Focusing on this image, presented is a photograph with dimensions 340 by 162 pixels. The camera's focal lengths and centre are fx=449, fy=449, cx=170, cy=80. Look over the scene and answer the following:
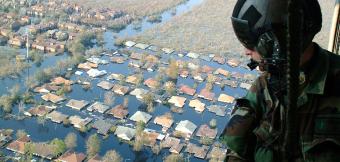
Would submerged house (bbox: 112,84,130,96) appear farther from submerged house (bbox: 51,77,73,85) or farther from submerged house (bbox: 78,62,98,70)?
submerged house (bbox: 78,62,98,70)

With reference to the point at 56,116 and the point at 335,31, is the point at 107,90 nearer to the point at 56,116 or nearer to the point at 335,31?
the point at 56,116

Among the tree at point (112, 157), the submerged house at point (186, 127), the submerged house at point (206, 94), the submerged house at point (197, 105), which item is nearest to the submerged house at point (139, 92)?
the submerged house at point (197, 105)

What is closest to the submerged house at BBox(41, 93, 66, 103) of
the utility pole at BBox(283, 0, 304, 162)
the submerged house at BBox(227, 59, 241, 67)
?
the submerged house at BBox(227, 59, 241, 67)

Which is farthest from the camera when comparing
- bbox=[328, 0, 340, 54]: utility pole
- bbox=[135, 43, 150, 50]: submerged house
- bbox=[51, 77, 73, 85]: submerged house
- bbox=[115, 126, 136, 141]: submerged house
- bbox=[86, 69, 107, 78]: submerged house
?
bbox=[135, 43, 150, 50]: submerged house

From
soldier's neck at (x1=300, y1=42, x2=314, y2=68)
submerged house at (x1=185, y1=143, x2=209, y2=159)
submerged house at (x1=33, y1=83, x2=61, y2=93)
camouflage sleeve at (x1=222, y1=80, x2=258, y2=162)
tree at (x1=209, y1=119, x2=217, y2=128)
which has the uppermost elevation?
soldier's neck at (x1=300, y1=42, x2=314, y2=68)

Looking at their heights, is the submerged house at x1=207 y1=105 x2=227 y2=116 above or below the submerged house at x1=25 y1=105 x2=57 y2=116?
above

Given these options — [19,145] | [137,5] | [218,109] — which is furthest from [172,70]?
[137,5]

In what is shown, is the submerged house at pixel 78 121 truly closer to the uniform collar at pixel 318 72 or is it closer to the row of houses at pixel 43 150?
the row of houses at pixel 43 150
